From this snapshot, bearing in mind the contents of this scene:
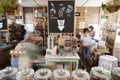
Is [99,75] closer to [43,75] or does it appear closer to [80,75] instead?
[80,75]

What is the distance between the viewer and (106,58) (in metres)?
4.11

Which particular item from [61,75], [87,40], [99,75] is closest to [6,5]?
[61,75]

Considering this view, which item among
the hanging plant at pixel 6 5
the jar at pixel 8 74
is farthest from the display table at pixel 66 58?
the jar at pixel 8 74

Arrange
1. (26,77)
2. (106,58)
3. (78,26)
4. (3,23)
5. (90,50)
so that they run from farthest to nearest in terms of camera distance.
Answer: (78,26) < (3,23) < (90,50) < (106,58) < (26,77)

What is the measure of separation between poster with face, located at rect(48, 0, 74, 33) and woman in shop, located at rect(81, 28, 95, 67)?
106cm

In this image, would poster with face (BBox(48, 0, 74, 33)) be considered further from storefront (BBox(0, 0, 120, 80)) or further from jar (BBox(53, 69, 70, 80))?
jar (BBox(53, 69, 70, 80))

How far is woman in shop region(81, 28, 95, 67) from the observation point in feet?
14.9

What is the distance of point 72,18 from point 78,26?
5270 millimetres

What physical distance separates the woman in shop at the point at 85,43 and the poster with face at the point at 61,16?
1057 mm

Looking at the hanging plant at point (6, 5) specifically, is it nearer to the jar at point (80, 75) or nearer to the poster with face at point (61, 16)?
the poster with face at point (61, 16)

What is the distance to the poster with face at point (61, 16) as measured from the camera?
3564 millimetres

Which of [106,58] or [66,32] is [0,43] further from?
[106,58]

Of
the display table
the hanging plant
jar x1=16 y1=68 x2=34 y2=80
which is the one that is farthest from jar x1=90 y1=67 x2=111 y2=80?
the hanging plant

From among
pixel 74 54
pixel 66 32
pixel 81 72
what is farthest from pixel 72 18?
pixel 81 72
